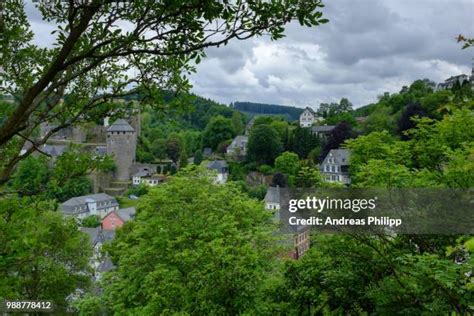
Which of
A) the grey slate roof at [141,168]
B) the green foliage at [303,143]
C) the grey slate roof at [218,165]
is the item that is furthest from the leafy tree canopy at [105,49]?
the grey slate roof at [141,168]

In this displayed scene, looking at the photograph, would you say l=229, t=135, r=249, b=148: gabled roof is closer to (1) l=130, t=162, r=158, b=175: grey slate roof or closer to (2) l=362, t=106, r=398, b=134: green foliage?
(1) l=130, t=162, r=158, b=175: grey slate roof

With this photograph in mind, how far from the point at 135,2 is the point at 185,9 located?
14.4 inches

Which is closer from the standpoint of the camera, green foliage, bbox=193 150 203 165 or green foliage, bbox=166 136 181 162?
green foliage, bbox=193 150 203 165

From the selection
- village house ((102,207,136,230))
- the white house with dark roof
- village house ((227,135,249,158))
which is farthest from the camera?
village house ((227,135,249,158))

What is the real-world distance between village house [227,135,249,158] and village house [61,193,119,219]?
23.8m

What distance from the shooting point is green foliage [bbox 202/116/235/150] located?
295 feet

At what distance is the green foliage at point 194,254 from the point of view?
435 inches

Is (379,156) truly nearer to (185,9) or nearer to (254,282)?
(254,282)

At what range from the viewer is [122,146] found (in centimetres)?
7331

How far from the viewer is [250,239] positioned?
44.1 feet

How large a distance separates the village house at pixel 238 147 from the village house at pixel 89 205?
23.8m

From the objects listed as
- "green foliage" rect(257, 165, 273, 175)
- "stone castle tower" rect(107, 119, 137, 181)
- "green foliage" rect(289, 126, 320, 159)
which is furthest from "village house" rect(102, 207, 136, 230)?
"green foliage" rect(289, 126, 320, 159)

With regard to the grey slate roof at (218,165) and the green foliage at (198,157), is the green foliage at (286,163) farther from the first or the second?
the green foliage at (198,157)

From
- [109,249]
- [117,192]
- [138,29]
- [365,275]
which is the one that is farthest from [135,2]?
[117,192]
